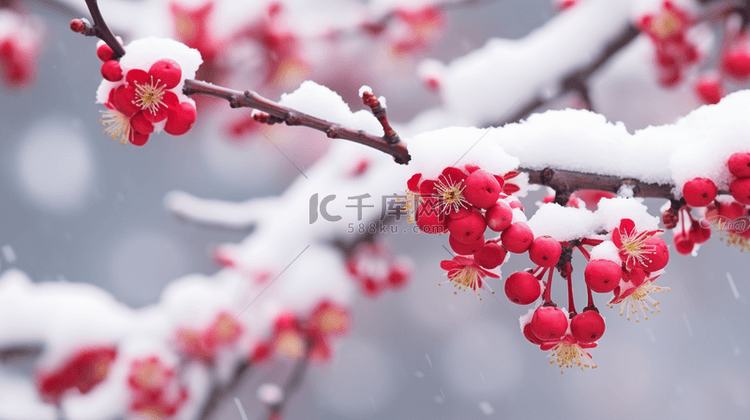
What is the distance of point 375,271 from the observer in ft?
8.01

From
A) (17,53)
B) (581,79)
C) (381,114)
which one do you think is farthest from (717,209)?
(17,53)

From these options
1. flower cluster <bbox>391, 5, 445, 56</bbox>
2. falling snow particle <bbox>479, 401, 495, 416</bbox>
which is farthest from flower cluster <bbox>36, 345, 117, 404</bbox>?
falling snow particle <bbox>479, 401, 495, 416</bbox>

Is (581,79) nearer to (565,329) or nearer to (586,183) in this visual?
(586,183)

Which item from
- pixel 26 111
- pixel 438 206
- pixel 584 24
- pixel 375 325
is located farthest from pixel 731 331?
pixel 26 111

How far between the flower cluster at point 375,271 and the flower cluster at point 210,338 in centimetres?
67

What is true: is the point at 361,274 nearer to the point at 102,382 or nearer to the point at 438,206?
the point at 102,382

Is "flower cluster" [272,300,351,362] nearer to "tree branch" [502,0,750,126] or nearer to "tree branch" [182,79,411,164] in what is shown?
"tree branch" [502,0,750,126]

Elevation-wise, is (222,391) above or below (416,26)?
below

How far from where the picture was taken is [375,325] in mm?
5547

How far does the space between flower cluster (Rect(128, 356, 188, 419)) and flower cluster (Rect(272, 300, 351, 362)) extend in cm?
56

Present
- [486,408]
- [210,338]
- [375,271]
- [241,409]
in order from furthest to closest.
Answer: [486,408], [241,409], [375,271], [210,338]

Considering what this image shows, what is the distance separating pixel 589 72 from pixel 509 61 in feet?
1.19

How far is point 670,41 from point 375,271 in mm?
1863

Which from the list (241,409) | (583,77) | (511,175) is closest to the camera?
(511,175)
